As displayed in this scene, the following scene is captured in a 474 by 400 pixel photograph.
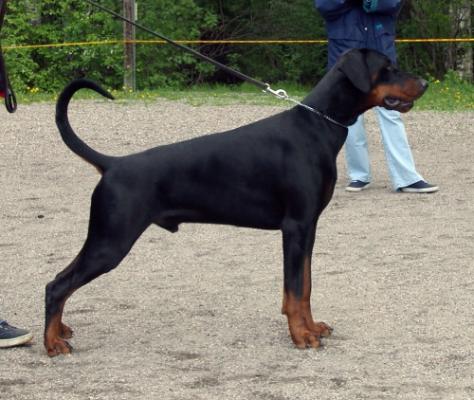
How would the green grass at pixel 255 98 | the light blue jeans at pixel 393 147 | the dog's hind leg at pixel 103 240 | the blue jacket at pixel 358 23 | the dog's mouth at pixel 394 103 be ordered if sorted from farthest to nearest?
the green grass at pixel 255 98
the light blue jeans at pixel 393 147
the blue jacket at pixel 358 23
the dog's mouth at pixel 394 103
the dog's hind leg at pixel 103 240

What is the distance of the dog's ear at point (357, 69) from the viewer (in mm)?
5859

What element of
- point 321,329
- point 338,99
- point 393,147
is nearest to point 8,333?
point 321,329

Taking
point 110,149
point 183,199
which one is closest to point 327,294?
point 183,199

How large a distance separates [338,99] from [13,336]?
2.11 meters

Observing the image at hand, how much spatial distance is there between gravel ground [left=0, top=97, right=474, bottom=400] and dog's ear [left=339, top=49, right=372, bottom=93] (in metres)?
1.33

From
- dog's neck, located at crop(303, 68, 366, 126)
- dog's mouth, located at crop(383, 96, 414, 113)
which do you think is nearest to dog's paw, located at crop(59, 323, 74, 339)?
dog's neck, located at crop(303, 68, 366, 126)

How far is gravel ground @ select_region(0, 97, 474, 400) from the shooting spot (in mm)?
5207

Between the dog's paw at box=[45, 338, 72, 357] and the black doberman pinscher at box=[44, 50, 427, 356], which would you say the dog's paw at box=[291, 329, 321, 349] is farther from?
the dog's paw at box=[45, 338, 72, 357]

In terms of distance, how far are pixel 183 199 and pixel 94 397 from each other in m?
1.13

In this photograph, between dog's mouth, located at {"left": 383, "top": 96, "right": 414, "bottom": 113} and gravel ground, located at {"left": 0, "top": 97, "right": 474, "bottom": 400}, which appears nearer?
gravel ground, located at {"left": 0, "top": 97, "right": 474, "bottom": 400}

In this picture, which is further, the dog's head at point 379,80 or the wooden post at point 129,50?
the wooden post at point 129,50

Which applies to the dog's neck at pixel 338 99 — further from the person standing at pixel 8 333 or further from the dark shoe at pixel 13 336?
the dark shoe at pixel 13 336

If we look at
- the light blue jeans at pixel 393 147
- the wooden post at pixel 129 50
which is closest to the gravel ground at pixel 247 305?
the light blue jeans at pixel 393 147

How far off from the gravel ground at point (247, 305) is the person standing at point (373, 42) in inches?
10.6
